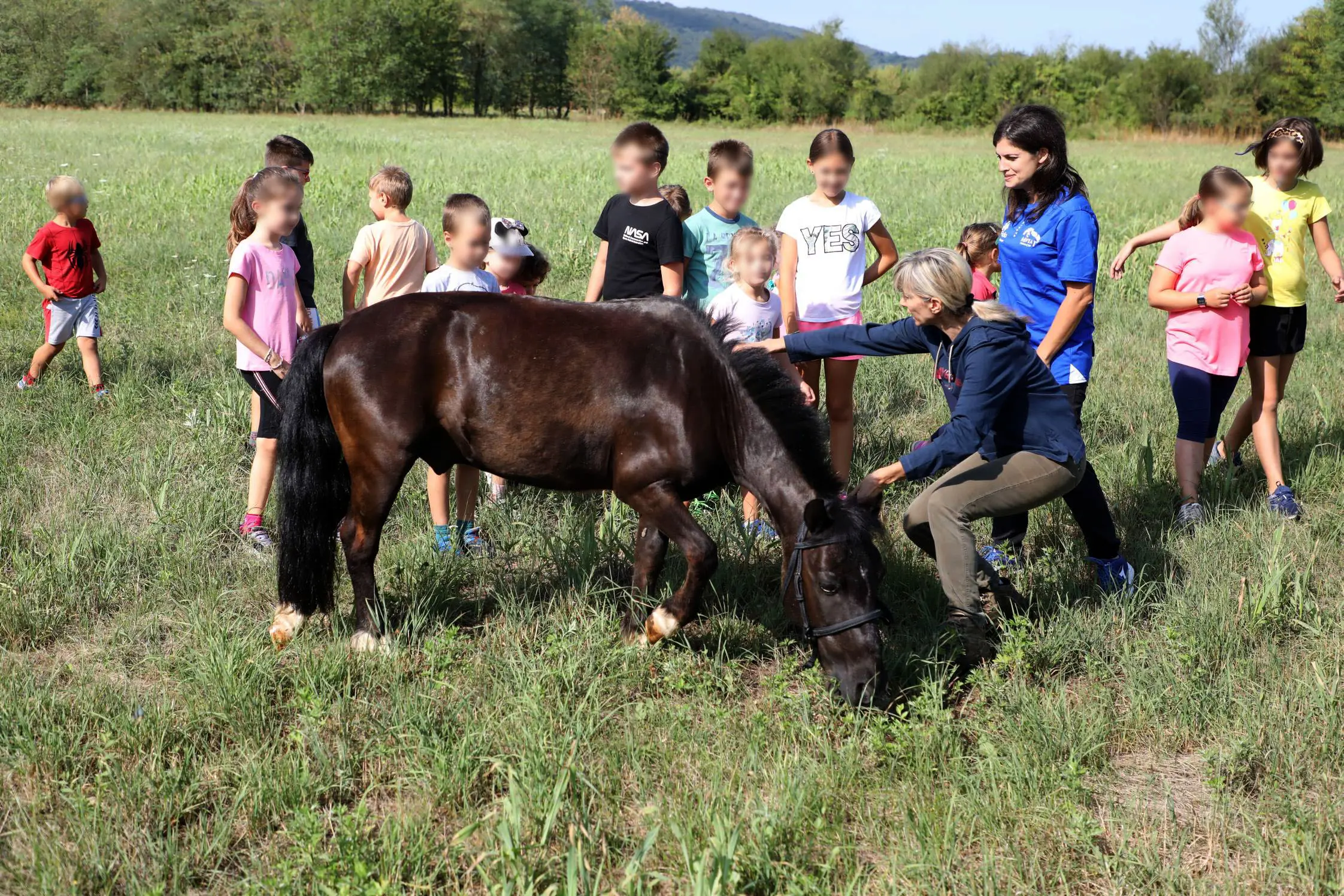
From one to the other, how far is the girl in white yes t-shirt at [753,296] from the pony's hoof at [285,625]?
230 centimetres

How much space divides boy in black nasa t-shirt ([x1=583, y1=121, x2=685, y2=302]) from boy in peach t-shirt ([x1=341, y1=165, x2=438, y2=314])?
114cm

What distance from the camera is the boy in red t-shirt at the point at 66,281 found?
725 cm

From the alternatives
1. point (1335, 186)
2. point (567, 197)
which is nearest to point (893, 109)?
point (1335, 186)

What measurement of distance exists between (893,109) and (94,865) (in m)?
73.2

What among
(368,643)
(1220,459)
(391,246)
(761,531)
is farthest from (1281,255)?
(368,643)

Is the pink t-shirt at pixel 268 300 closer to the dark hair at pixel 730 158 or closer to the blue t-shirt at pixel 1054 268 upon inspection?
the dark hair at pixel 730 158

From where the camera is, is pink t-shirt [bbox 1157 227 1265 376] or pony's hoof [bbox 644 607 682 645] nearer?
pony's hoof [bbox 644 607 682 645]

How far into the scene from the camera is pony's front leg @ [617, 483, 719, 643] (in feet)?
12.9

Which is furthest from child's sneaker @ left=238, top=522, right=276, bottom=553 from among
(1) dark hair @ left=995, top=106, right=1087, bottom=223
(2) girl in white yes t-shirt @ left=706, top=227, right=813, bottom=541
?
(1) dark hair @ left=995, top=106, right=1087, bottom=223

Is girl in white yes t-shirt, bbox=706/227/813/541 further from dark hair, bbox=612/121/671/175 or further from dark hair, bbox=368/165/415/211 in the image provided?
dark hair, bbox=368/165/415/211

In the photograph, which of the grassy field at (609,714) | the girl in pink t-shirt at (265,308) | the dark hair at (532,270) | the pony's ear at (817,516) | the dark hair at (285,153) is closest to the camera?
the grassy field at (609,714)

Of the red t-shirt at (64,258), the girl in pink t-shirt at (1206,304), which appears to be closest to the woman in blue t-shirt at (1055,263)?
the girl in pink t-shirt at (1206,304)

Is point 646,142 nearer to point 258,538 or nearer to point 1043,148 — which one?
point 1043,148

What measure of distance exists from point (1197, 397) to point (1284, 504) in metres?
0.74
